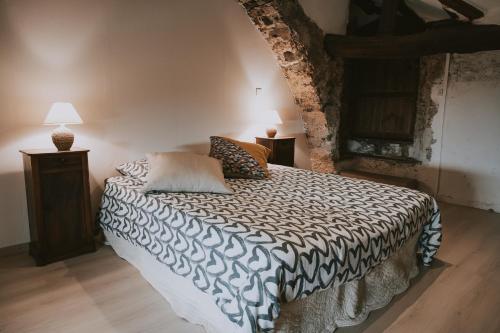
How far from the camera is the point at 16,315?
1855 millimetres

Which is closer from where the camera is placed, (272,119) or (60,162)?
(60,162)

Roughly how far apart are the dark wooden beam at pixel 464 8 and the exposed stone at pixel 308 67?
139cm

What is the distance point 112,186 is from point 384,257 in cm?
205

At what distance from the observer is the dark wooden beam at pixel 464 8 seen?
367cm

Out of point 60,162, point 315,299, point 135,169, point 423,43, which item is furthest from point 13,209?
point 423,43

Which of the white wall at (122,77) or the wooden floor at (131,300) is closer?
the wooden floor at (131,300)

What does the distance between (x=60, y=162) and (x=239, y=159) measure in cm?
142

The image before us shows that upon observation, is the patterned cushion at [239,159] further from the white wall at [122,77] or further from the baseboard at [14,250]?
the baseboard at [14,250]

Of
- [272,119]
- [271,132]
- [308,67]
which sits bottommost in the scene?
[271,132]

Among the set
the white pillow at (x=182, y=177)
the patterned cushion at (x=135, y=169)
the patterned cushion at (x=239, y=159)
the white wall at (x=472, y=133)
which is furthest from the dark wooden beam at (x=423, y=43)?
the patterned cushion at (x=135, y=169)

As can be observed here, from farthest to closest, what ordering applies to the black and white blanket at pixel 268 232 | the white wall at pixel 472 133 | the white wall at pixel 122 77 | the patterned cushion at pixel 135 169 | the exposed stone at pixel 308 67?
the white wall at pixel 472 133 → the exposed stone at pixel 308 67 → the patterned cushion at pixel 135 169 → the white wall at pixel 122 77 → the black and white blanket at pixel 268 232

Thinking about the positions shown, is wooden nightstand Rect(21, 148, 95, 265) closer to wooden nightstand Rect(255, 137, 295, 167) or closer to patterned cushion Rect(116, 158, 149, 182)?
patterned cushion Rect(116, 158, 149, 182)

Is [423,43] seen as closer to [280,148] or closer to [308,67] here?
[308,67]

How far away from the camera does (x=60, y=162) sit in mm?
2455
